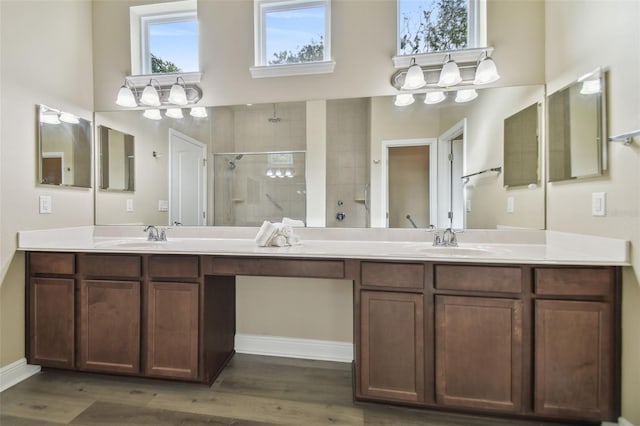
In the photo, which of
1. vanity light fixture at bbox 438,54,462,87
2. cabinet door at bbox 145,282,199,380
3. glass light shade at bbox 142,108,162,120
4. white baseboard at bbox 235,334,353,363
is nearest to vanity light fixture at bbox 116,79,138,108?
glass light shade at bbox 142,108,162,120

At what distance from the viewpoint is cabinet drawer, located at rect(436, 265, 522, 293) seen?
1.39m

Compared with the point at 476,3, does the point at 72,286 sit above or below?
below

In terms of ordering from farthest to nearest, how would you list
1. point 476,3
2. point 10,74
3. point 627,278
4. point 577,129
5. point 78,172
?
point 78,172
point 476,3
point 10,74
point 577,129
point 627,278

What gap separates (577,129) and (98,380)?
323cm

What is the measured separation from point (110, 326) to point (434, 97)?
2571 millimetres

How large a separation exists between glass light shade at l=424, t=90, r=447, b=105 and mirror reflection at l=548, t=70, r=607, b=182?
65cm

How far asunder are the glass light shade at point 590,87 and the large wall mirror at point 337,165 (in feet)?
1.14

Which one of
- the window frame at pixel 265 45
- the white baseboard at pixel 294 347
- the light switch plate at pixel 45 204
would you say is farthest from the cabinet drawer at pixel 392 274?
the light switch plate at pixel 45 204

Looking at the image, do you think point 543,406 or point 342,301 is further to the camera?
point 342,301

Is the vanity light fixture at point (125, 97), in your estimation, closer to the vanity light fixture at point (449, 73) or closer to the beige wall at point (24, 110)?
the beige wall at point (24, 110)

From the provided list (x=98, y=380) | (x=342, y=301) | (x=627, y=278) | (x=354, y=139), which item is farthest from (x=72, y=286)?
(x=627, y=278)

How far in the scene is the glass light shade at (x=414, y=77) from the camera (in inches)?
75.8

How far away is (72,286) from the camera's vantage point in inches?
69.8

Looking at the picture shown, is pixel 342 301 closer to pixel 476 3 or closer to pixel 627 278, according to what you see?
pixel 627 278
